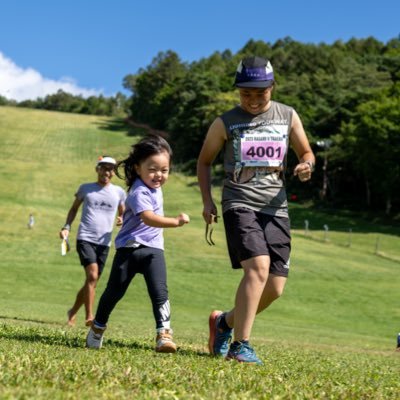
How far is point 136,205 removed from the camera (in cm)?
592

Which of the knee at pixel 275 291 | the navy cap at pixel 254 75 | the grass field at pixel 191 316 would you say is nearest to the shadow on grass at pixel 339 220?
the grass field at pixel 191 316

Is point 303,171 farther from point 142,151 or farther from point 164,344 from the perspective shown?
point 164,344

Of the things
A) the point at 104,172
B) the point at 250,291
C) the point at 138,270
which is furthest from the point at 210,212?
the point at 104,172

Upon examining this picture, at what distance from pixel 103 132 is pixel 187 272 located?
8563 centimetres

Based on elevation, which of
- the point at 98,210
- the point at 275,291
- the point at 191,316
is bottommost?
the point at 191,316

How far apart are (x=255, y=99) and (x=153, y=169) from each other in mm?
1185

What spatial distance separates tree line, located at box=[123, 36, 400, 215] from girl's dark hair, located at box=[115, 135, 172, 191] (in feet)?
88.0

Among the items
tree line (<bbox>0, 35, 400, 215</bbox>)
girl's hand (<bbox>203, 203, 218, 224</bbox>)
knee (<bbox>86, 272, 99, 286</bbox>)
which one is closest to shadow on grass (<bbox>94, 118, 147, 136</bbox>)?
tree line (<bbox>0, 35, 400, 215</bbox>)

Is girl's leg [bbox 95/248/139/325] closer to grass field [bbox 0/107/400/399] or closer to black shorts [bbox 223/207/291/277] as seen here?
grass field [bbox 0/107/400/399]

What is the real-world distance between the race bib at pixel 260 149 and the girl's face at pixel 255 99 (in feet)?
0.73

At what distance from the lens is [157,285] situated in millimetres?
6023

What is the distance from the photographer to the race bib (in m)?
5.55

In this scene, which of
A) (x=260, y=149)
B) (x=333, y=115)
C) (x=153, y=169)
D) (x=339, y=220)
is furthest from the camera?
(x=333, y=115)

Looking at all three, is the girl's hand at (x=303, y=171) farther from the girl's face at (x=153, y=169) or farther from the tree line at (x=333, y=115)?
the tree line at (x=333, y=115)
